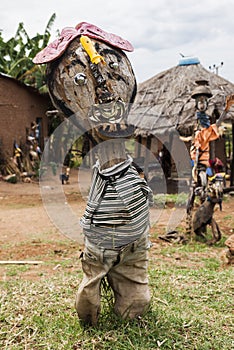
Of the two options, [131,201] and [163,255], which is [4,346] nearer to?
[131,201]

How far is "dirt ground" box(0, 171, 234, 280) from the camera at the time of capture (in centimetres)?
520

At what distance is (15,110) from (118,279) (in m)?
14.0

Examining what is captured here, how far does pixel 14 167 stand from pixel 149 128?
5.53m

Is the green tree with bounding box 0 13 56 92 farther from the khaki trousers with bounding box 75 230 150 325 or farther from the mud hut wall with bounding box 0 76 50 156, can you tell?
the khaki trousers with bounding box 75 230 150 325

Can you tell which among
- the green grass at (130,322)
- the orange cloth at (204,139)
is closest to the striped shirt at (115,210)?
the green grass at (130,322)

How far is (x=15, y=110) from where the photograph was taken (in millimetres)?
15938

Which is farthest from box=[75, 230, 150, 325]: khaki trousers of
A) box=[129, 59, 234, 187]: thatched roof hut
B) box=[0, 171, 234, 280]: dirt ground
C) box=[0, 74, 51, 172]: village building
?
box=[0, 74, 51, 172]: village building

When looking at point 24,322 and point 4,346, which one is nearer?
point 4,346

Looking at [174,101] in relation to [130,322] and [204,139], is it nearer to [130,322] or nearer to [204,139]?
[204,139]

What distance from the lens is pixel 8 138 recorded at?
1562 centimetres

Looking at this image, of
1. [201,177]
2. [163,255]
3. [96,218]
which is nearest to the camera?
[96,218]

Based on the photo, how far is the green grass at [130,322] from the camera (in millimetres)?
2787

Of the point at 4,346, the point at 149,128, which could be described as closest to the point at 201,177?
the point at 4,346

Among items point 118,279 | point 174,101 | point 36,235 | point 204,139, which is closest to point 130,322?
point 118,279
